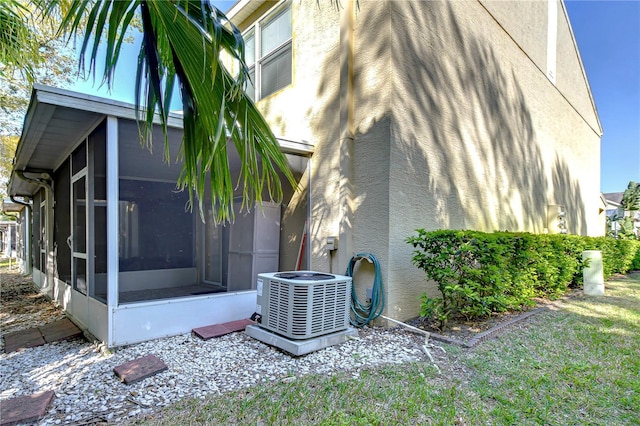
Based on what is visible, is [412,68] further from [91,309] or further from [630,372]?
[91,309]

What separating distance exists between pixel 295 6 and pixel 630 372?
737 cm

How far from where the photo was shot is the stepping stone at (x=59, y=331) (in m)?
4.62

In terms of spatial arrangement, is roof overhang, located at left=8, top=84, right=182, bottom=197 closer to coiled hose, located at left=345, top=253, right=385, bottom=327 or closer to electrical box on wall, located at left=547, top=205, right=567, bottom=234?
coiled hose, located at left=345, top=253, right=385, bottom=327

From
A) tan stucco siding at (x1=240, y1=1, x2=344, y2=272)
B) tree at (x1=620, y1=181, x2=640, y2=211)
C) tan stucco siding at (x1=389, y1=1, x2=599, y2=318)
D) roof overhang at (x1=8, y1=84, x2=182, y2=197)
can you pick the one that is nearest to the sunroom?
roof overhang at (x1=8, y1=84, x2=182, y2=197)

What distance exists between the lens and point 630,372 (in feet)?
11.3

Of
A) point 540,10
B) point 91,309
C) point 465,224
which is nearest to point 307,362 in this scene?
point 91,309

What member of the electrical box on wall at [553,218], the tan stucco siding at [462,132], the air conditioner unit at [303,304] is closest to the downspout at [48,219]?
the air conditioner unit at [303,304]

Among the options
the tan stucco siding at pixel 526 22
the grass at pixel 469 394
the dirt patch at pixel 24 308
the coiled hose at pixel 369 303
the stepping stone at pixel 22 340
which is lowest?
the dirt patch at pixel 24 308

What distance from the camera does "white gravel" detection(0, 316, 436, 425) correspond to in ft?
9.16

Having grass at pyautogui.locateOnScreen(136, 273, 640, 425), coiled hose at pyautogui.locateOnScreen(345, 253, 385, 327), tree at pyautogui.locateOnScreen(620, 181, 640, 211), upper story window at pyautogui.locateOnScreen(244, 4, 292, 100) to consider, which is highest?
upper story window at pyautogui.locateOnScreen(244, 4, 292, 100)

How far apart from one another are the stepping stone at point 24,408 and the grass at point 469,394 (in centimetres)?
85

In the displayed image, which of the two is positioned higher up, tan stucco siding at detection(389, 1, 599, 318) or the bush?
tan stucco siding at detection(389, 1, 599, 318)

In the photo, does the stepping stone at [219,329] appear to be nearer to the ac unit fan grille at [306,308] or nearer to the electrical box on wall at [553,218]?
the ac unit fan grille at [306,308]

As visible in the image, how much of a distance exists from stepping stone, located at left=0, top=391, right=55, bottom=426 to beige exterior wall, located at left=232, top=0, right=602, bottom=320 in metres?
3.60
